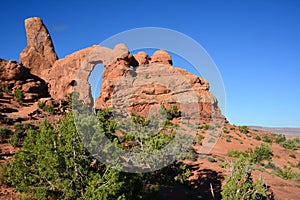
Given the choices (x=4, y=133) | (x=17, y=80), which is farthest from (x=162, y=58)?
(x=4, y=133)

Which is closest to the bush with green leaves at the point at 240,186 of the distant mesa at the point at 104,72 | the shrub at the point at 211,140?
the shrub at the point at 211,140

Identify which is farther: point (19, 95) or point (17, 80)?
point (17, 80)

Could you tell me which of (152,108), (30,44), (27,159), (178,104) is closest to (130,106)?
(152,108)

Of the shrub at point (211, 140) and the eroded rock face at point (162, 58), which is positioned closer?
the shrub at point (211, 140)

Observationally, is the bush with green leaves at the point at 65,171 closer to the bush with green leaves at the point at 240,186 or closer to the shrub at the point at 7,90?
the bush with green leaves at the point at 240,186

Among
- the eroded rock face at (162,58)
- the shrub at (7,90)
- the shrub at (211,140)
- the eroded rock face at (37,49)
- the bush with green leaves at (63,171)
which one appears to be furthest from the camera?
the eroded rock face at (37,49)

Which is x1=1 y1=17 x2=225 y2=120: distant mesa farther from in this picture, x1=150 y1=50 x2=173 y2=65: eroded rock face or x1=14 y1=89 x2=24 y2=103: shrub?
x1=14 y1=89 x2=24 y2=103: shrub

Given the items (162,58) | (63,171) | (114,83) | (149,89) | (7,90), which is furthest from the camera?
(162,58)

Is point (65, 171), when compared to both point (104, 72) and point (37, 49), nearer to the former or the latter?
point (104, 72)

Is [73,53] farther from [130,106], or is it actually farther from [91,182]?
[91,182]

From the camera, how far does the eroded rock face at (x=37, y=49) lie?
5178 centimetres

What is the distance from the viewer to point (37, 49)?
5300 centimetres

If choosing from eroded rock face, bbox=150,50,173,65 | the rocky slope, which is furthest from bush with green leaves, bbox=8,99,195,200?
eroded rock face, bbox=150,50,173,65

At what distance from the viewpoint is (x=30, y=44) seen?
52.7m
